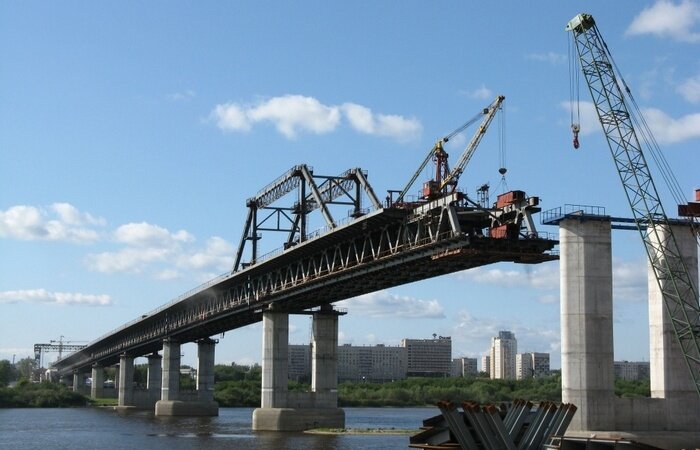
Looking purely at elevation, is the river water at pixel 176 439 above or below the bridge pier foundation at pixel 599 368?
below

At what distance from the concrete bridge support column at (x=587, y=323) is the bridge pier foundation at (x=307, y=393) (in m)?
46.0

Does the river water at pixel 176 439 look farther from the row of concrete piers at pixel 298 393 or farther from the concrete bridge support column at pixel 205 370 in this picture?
the concrete bridge support column at pixel 205 370

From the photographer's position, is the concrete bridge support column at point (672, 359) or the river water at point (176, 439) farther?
the river water at point (176, 439)

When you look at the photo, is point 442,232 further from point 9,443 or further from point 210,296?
point 210,296

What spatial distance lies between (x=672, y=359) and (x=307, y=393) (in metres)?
50.2

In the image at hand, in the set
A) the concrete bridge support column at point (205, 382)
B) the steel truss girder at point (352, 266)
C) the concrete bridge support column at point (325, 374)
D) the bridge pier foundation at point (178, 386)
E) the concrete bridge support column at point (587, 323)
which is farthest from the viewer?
the concrete bridge support column at point (205, 382)

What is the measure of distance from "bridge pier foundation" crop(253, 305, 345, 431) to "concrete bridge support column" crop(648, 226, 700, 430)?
1773 inches

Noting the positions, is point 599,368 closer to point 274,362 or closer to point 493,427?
point 493,427

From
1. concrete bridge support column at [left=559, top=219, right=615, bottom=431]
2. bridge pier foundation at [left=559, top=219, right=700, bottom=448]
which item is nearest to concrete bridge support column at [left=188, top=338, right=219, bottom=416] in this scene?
bridge pier foundation at [left=559, top=219, right=700, bottom=448]

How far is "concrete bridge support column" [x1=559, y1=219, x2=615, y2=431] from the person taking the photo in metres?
68.8

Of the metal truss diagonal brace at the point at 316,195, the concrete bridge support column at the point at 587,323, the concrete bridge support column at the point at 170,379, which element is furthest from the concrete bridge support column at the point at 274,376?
the concrete bridge support column at the point at 170,379

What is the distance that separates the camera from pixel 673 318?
73.3m

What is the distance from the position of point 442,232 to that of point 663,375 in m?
19.5

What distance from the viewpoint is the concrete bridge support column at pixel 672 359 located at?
237 feet
